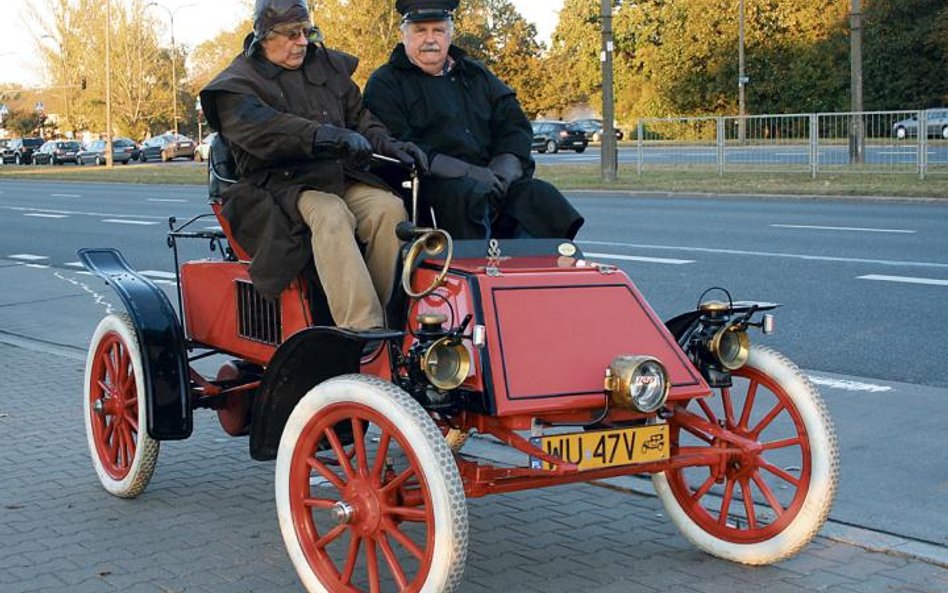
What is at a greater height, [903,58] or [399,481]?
[903,58]

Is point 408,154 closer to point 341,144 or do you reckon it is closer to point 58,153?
point 341,144

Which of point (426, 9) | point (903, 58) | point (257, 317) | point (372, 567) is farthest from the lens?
point (903, 58)

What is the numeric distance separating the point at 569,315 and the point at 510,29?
263ft

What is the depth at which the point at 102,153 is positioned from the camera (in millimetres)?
63594

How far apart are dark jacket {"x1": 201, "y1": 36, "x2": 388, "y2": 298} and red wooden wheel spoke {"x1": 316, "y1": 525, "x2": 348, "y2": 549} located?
3.40ft

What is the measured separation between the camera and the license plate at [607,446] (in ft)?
13.3

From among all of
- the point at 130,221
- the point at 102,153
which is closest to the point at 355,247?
the point at 130,221

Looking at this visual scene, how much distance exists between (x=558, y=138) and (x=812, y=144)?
26551 mm

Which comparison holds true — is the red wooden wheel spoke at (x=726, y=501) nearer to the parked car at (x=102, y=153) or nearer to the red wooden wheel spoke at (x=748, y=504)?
the red wooden wheel spoke at (x=748, y=504)

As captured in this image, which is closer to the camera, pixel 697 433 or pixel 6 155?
pixel 697 433

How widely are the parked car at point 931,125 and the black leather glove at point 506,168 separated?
69.4ft

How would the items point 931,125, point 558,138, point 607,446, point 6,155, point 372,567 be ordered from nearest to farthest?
point 372,567 < point 607,446 < point 931,125 < point 558,138 < point 6,155

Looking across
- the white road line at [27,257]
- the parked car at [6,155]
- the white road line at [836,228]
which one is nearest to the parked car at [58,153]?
the parked car at [6,155]

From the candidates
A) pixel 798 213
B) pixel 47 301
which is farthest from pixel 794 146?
pixel 47 301
